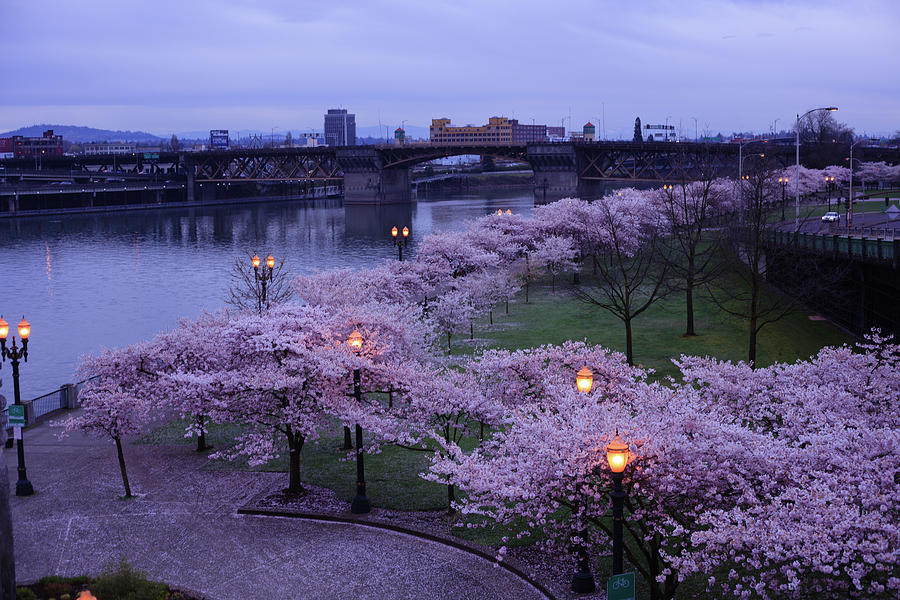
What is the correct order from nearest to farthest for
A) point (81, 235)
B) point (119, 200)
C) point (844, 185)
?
point (81, 235)
point (844, 185)
point (119, 200)

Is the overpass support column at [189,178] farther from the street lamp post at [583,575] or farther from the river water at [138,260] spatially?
the street lamp post at [583,575]

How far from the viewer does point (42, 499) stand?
2358cm

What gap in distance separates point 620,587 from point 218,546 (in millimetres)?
10706

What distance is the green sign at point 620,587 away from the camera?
13469 millimetres

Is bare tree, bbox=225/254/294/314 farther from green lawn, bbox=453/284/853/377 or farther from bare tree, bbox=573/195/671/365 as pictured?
bare tree, bbox=573/195/671/365

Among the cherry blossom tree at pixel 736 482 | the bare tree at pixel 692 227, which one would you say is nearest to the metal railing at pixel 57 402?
the cherry blossom tree at pixel 736 482

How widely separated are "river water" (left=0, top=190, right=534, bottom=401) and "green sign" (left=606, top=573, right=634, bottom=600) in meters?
19.4

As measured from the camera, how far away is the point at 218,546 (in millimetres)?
20219

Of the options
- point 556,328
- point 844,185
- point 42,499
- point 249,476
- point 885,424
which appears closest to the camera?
point 885,424

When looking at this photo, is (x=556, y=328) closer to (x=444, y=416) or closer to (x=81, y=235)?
(x=444, y=416)

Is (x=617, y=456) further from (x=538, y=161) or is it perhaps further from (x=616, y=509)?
(x=538, y=161)

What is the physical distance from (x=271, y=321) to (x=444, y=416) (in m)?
6.09

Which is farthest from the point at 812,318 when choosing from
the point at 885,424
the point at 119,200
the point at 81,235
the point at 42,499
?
the point at 119,200

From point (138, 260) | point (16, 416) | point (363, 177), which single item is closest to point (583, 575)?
point (16, 416)
